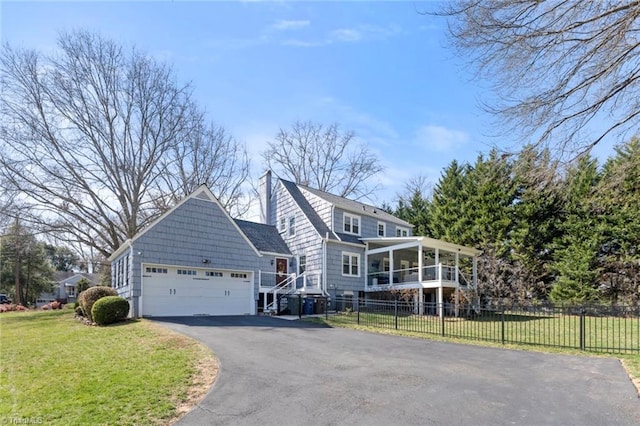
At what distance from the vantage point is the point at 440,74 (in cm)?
873

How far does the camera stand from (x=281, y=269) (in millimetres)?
23938

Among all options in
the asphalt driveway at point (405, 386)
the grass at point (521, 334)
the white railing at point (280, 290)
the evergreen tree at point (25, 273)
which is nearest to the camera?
the asphalt driveway at point (405, 386)

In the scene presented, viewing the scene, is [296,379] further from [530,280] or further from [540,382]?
[530,280]

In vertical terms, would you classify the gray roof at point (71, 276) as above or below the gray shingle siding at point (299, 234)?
below

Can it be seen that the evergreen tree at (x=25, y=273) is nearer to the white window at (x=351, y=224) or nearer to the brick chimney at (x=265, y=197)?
the brick chimney at (x=265, y=197)

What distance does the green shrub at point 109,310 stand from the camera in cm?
1497

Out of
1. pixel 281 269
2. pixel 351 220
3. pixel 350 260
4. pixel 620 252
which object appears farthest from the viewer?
pixel 351 220

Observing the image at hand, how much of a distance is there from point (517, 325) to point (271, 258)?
12253mm

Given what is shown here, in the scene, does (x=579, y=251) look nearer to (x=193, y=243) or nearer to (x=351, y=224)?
(x=351, y=224)

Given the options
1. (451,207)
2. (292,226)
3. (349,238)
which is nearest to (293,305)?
(349,238)

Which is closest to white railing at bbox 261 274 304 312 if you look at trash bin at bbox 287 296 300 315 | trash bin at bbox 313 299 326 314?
trash bin at bbox 287 296 300 315

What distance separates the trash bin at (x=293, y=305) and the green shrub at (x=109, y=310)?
24.7ft

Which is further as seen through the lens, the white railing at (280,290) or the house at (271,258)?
the white railing at (280,290)

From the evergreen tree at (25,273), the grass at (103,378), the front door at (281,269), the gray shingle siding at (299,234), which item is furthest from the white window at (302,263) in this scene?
the evergreen tree at (25,273)
